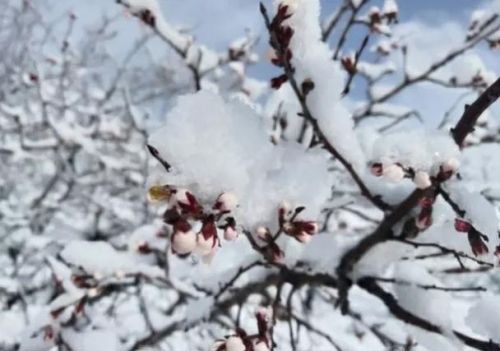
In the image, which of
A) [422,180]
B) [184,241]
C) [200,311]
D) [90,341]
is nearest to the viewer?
[184,241]

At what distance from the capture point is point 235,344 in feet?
3.82

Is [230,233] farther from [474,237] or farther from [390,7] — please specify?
[390,7]

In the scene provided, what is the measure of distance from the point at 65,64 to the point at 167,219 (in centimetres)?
681

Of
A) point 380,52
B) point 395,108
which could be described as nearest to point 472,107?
point 395,108

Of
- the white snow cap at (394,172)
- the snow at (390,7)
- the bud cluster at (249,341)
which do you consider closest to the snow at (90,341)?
the bud cluster at (249,341)

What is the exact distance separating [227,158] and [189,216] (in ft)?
0.47

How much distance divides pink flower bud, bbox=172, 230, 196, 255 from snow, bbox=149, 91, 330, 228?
0.31 ft

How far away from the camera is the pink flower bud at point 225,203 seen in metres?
0.96

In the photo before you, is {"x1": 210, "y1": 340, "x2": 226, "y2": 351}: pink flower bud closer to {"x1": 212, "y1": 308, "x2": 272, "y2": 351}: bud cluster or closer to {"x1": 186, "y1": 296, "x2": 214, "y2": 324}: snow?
{"x1": 212, "y1": 308, "x2": 272, "y2": 351}: bud cluster

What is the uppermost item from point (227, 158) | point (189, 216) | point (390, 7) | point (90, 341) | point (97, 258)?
point (390, 7)

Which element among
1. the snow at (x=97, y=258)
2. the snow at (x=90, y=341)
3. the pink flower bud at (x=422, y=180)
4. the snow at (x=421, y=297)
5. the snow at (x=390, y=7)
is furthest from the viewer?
the snow at (x=390, y=7)

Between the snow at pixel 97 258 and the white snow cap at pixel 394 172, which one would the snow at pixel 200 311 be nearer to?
the snow at pixel 97 258

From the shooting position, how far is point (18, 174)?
335 inches

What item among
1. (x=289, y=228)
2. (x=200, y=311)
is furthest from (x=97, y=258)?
(x=289, y=228)
